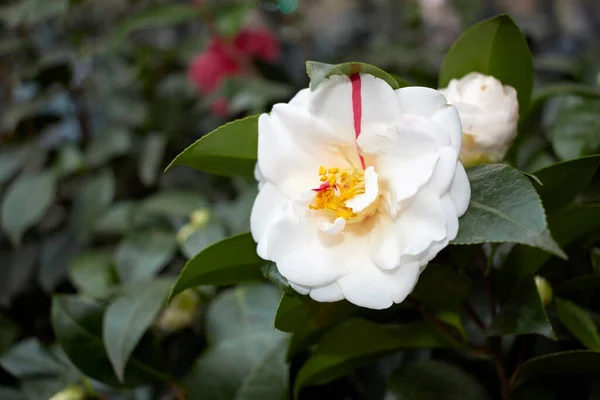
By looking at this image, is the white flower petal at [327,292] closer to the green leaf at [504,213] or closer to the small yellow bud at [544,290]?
the green leaf at [504,213]

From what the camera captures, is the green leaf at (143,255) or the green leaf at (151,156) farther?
the green leaf at (151,156)

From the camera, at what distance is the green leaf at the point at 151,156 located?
0.95m

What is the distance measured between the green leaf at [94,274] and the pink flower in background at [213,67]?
0.42m

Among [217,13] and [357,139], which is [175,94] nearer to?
[217,13]

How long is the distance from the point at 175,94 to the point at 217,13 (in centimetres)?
20

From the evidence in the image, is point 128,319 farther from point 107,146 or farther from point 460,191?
point 107,146

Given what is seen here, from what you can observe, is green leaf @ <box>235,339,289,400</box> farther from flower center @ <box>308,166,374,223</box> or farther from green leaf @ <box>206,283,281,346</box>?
flower center @ <box>308,166,374,223</box>

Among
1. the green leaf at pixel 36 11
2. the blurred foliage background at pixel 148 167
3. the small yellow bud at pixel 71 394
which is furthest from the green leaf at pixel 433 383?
the green leaf at pixel 36 11

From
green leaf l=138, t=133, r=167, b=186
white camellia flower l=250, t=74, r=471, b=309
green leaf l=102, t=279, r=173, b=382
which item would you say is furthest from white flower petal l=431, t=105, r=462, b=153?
green leaf l=138, t=133, r=167, b=186

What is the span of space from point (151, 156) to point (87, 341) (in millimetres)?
460

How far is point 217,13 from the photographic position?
3.30 ft

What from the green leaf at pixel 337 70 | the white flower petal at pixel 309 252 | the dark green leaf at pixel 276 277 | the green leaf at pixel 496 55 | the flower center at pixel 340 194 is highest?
the green leaf at pixel 337 70

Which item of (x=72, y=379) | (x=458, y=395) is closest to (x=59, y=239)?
(x=72, y=379)

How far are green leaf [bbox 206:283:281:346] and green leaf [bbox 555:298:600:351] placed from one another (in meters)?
0.29
